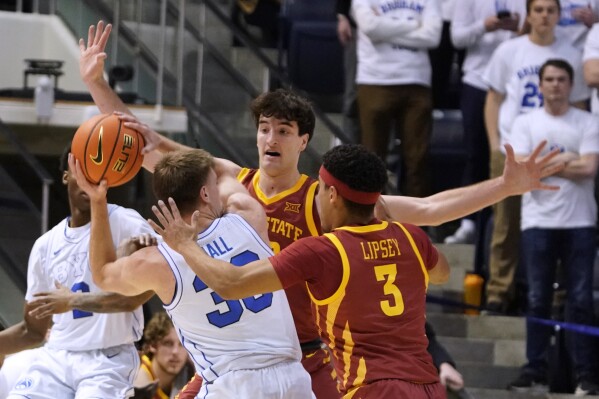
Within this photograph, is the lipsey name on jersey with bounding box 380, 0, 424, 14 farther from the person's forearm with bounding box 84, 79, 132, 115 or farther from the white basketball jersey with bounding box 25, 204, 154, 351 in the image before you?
the person's forearm with bounding box 84, 79, 132, 115

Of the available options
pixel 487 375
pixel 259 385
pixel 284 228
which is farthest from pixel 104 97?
pixel 487 375

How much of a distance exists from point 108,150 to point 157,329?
2914 mm

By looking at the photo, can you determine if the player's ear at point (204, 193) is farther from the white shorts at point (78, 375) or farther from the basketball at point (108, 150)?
the white shorts at point (78, 375)

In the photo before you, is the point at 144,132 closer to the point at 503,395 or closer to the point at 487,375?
the point at 503,395

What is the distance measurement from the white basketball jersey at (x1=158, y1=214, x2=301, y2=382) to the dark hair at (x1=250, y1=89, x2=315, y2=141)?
0.98m

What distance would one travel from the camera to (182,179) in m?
5.85

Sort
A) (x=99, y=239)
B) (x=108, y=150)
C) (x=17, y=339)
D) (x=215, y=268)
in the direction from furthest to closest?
(x=17, y=339) → (x=108, y=150) → (x=99, y=239) → (x=215, y=268)

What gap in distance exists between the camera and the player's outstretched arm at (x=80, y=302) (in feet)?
23.8

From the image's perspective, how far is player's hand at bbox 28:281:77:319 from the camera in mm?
7227

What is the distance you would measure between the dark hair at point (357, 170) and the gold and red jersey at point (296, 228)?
0.87 metres

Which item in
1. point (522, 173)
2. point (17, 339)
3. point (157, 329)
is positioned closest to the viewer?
point (522, 173)

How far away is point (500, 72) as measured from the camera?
1034 centimetres

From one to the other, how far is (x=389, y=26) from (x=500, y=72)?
942 mm

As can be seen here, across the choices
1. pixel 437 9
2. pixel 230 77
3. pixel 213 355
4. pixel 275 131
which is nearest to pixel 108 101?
pixel 275 131
